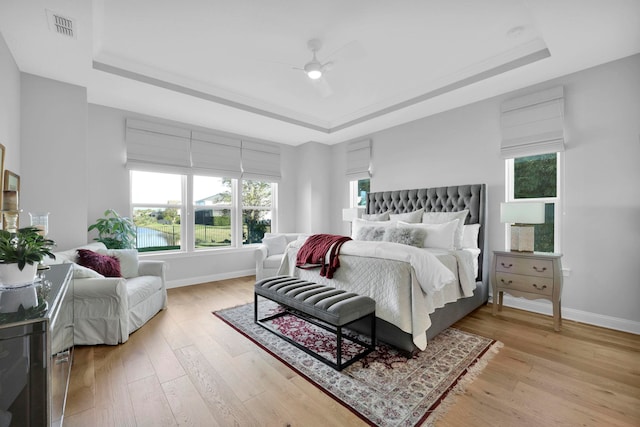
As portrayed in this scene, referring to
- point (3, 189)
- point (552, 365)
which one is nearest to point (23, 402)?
point (3, 189)

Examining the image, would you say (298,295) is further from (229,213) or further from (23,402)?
(229,213)

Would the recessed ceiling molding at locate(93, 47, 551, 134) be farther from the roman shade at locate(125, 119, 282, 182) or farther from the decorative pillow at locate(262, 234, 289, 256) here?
the decorative pillow at locate(262, 234, 289, 256)

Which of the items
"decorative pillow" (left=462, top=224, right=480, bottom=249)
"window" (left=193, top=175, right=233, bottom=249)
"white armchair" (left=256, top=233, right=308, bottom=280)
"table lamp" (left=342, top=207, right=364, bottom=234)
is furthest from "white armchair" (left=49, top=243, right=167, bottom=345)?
"decorative pillow" (left=462, top=224, right=480, bottom=249)

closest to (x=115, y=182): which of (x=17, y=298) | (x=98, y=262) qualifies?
(x=98, y=262)

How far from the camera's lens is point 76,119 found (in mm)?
3326

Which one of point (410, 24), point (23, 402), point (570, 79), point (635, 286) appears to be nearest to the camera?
point (23, 402)

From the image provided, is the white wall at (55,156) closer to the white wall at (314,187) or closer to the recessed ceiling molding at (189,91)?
the recessed ceiling molding at (189,91)

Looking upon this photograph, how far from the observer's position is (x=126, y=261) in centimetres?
327

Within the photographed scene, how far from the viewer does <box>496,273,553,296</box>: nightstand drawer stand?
293 cm

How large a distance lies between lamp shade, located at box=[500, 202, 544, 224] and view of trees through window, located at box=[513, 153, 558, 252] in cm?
57

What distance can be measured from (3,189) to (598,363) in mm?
5137

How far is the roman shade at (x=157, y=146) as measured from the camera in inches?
165

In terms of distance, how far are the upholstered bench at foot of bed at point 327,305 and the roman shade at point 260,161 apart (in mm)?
3061

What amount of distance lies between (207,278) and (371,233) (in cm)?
302
